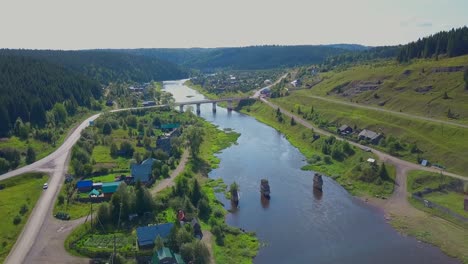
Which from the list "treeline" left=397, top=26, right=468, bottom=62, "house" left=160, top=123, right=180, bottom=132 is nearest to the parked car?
"house" left=160, top=123, right=180, bottom=132

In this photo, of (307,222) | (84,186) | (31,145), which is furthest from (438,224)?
(31,145)

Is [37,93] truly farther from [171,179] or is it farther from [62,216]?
[62,216]

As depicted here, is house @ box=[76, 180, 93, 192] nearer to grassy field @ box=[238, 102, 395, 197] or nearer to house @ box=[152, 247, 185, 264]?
house @ box=[152, 247, 185, 264]

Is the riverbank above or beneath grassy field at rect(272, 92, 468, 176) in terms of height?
beneath

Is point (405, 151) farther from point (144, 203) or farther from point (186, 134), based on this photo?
point (144, 203)

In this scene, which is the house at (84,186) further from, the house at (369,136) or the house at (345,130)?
the house at (345,130)

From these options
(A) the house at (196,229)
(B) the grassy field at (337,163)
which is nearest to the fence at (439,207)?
(B) the grassy field at (337,163)
